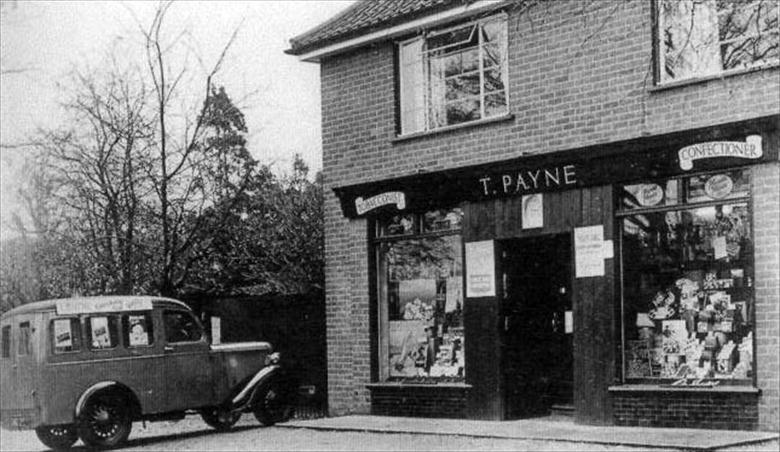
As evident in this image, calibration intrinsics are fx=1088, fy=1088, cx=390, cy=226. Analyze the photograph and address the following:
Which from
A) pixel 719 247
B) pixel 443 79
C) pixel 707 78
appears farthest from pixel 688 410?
pixel 443 79

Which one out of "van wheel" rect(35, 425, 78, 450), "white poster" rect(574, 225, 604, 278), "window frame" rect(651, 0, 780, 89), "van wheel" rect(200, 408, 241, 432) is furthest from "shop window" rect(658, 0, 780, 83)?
"van wheel" rect(35, 425, 78, 450)

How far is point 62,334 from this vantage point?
546 inches

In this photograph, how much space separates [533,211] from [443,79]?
2.49 metres

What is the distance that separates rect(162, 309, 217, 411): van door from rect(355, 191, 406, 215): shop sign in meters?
2.85

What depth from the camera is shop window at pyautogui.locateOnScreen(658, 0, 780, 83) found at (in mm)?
11570

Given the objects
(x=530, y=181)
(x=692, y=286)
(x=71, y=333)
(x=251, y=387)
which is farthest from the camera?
(x=251, y=387)

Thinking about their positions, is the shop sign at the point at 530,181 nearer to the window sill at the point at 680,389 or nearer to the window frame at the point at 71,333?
the window sill at the point at 680,389

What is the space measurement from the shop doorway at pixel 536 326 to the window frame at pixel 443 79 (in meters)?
1.89

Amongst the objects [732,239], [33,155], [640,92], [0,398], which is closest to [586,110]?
[640,92]

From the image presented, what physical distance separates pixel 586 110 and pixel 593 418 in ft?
12.1

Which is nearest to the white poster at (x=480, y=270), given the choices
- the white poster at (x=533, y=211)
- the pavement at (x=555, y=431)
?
the white poster at (x=533, y=211)

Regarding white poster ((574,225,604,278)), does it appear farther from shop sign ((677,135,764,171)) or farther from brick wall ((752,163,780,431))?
brick wall ((752,163,780,431))

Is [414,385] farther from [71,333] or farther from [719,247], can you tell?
[719,247]

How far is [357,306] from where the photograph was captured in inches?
623
